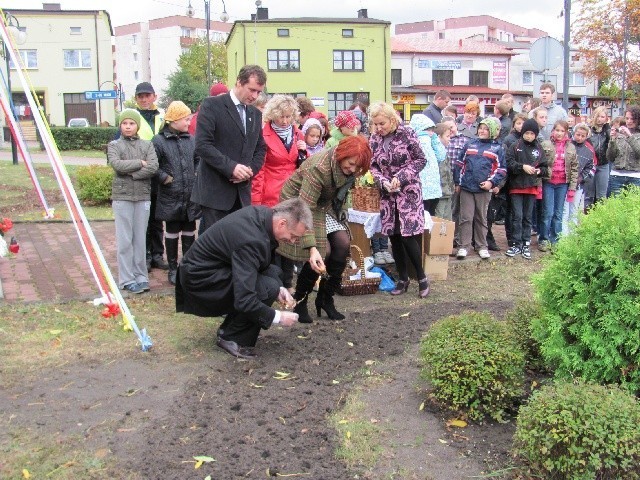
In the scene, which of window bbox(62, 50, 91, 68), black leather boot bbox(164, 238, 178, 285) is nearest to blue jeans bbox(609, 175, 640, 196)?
black leather boot bbox(164, 238, 178, 285)

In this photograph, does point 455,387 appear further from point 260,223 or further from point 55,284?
point 55,284

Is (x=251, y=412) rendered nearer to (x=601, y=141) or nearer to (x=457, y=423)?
(x=457, y=423)

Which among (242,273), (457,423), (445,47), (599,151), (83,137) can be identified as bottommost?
(457,423)

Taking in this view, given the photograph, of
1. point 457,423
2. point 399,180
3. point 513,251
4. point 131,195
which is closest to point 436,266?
point 399,180

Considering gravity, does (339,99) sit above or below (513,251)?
above

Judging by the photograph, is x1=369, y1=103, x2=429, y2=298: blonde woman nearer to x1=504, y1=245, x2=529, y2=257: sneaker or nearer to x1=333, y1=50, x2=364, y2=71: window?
x1=504, y1=245, x2=529, y2=257: sneaker

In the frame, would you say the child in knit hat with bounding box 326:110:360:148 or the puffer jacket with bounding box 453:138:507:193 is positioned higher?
the child in knit hat with bounding box 326:110:360:148

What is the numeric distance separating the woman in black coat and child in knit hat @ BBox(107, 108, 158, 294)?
186 mm

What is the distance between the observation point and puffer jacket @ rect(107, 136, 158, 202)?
6.77 m

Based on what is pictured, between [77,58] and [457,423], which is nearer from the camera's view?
[457,423]

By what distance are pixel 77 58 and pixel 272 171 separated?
56.9m

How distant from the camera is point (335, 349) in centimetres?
531

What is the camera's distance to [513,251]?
902 cm

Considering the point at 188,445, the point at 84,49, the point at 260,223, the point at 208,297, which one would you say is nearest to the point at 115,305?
the point at 208,297
